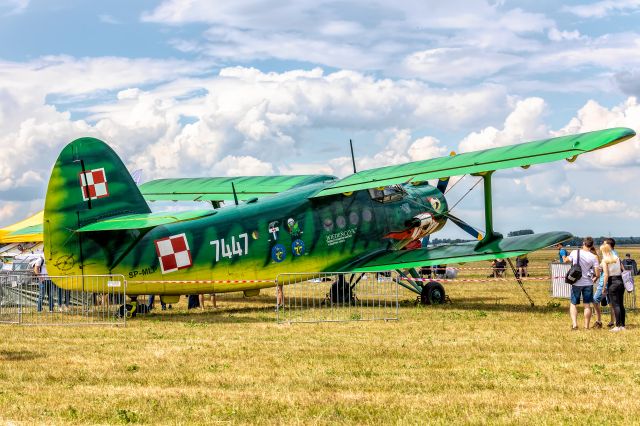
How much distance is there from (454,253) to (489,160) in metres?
2.98

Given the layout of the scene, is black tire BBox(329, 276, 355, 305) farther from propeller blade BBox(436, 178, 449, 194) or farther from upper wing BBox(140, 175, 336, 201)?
propeller blade BBox(436, 178, 449, 194)

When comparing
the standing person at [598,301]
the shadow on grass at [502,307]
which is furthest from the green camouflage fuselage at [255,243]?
the standing person at [598,301]

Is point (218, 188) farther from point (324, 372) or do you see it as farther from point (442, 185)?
point (324, 372)

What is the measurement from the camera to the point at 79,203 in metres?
16.2

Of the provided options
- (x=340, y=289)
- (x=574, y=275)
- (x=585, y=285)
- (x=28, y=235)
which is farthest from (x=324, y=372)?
(x=28, y=235)

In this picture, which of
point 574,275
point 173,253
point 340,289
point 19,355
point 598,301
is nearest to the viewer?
point 19,355

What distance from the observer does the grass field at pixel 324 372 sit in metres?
7.73

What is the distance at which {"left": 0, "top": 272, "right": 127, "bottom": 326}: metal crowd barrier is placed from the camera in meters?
16.2

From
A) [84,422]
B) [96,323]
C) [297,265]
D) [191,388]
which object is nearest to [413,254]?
[297,265]

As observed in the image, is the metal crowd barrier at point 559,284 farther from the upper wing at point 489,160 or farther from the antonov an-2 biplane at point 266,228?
the upper wing at point 489,160

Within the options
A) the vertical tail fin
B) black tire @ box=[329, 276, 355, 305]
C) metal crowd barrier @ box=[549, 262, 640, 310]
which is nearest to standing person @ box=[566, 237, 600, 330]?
black tire @ box=[329, 276, 355, 305]

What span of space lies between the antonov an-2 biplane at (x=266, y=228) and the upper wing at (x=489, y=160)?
3cm

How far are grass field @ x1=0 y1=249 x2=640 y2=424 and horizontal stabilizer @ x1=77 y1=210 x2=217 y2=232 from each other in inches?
75.2

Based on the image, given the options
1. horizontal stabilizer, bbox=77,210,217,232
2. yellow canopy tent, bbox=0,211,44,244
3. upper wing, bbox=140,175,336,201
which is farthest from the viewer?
yellow canopy tent, bbox=0,211,44,244
